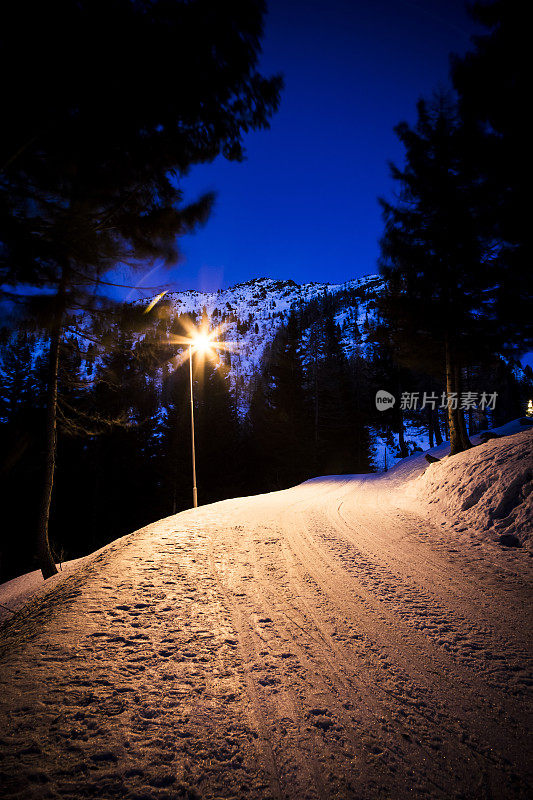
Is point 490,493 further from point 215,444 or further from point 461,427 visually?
point 215,444

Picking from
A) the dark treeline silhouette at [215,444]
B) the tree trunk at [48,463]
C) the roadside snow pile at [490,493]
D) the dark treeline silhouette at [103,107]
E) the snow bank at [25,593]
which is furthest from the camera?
the dark treeline silhouette at [215,444]

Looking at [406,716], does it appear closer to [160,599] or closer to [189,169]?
[160,599]

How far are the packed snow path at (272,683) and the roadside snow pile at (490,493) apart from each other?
0.87m

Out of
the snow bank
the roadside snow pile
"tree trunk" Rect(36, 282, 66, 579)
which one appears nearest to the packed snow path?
the roadside snow pile

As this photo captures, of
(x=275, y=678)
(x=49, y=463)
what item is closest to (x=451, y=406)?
(x=275, y=678)

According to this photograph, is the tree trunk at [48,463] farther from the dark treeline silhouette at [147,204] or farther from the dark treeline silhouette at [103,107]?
the dark treeline silhouette at [103,107]

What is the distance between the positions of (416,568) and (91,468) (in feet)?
84.2

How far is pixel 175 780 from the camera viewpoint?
5.24 feet

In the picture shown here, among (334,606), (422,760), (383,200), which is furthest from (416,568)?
(383,200)

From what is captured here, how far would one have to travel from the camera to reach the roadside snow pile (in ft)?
16.5

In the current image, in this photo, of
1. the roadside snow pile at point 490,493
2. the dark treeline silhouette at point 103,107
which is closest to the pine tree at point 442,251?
the roadside snow pile at point 490,493

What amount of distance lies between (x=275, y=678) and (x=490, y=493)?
17.6 ft

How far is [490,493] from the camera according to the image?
5.76 metres

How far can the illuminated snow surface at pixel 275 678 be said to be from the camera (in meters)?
1.65
